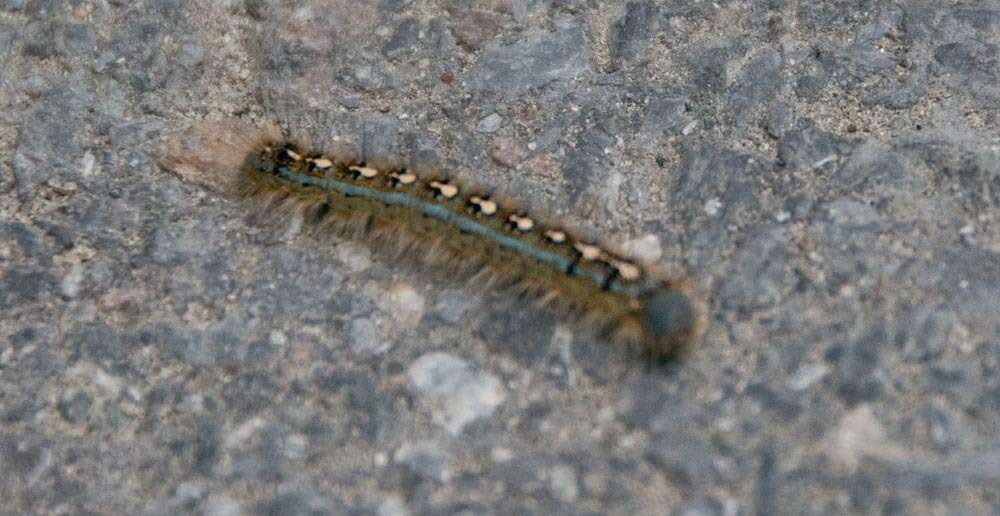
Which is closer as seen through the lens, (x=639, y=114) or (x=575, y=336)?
(x=575, y=336)

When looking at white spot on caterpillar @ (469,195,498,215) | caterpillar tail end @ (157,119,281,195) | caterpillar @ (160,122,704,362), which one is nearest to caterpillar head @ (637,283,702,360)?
caterpillar @ (160,122,704,362)

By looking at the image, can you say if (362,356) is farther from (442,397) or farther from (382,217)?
(382,217)

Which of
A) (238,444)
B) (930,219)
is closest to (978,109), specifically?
(930,219)

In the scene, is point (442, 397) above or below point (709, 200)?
below

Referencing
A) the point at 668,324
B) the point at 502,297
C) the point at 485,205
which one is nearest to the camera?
the point at 668,324

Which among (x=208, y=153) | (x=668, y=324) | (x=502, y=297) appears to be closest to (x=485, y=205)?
(x=502, y=297)

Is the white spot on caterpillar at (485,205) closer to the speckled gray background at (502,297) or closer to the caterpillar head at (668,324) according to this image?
the speckled gray background at (502,297)

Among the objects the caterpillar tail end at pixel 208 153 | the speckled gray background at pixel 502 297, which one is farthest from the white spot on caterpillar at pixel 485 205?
the caterpillar tail end at pixel 208 153

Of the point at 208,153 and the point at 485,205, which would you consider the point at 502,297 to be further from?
the point at 208,153
